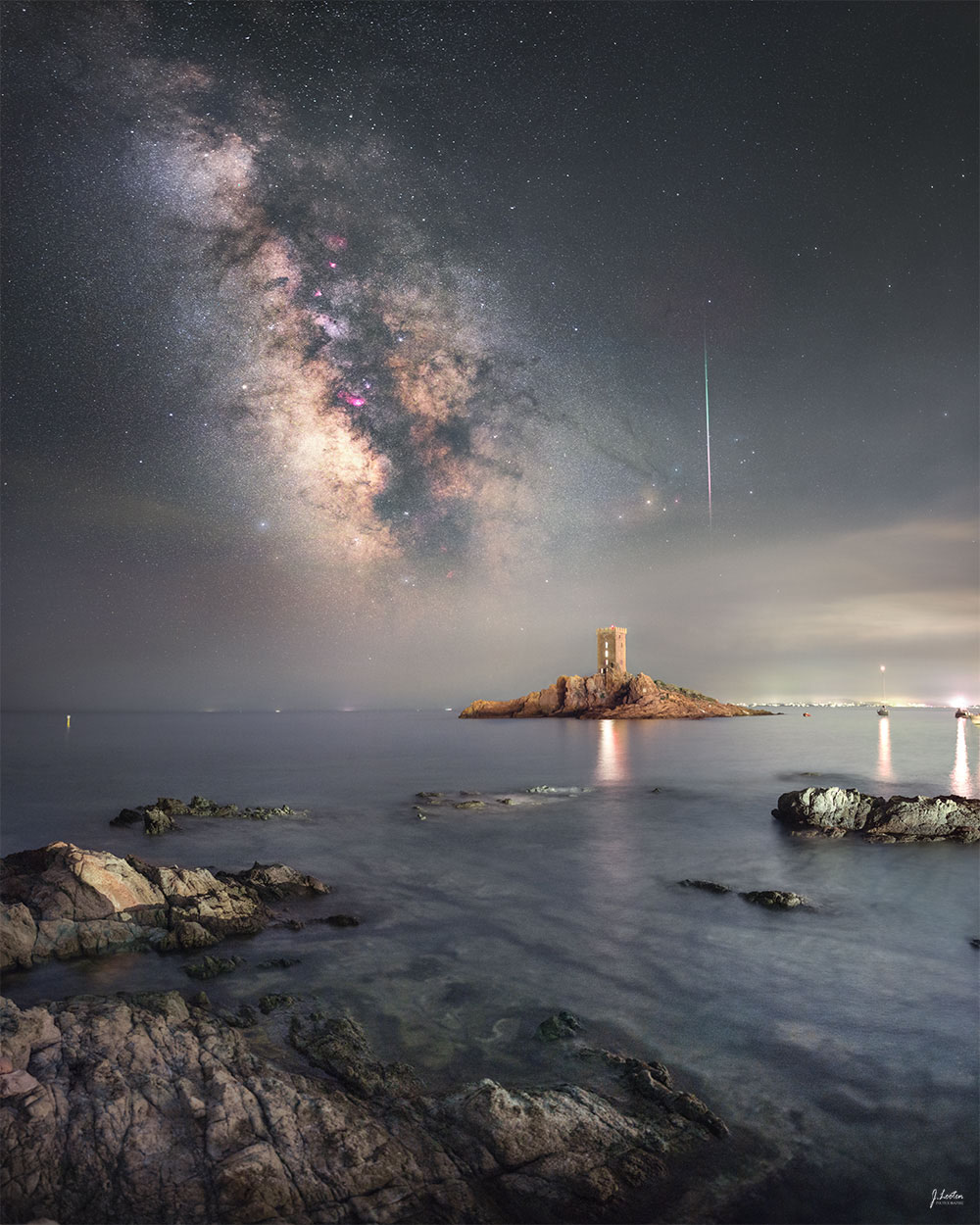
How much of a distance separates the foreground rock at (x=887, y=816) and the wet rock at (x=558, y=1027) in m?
15.7

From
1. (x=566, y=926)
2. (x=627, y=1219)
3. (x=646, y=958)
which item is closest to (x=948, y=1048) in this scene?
(x=646, y=958)

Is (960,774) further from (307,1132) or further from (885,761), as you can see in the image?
(307,1132)

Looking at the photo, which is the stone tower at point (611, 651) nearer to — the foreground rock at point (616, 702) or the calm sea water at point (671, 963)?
the foreground rock at point (616, 702)

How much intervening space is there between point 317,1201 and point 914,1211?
17.1ft

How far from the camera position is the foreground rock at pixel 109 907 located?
35.4 ft

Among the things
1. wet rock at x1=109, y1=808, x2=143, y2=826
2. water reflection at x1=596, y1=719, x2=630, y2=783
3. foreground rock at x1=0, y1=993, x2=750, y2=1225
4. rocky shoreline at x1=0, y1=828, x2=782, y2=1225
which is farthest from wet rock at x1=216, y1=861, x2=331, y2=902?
water reflection at x1=596, y1=719, x2=630, y2=783

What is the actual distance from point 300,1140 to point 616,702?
505 feet

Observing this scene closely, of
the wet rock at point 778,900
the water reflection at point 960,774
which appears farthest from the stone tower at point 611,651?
the wet rock at point 778,900

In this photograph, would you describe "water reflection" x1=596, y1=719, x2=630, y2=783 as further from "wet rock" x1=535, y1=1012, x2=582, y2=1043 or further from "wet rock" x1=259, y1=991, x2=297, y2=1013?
"wet rock" x1=259, y1=991, x2=297, y2=1013

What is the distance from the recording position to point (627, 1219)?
5.33 metres

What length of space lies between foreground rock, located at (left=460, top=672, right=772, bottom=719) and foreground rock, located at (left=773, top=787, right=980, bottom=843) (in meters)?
128

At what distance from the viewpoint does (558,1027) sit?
8.45 m

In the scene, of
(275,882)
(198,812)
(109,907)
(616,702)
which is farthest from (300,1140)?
(616,702)

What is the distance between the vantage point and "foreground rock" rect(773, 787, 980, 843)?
65.2 feet
